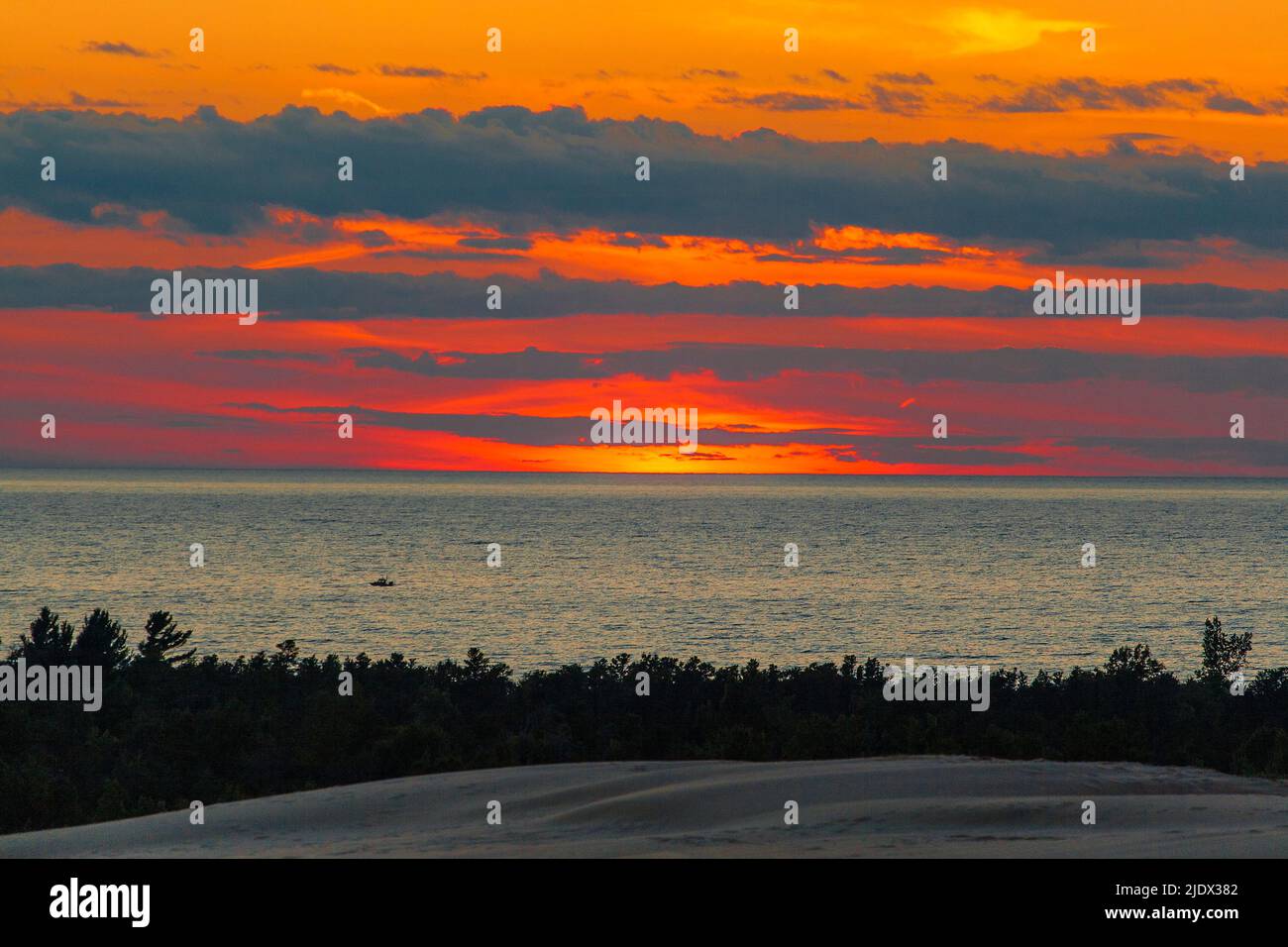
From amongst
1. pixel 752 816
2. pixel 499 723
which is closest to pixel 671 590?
pixel 499 723

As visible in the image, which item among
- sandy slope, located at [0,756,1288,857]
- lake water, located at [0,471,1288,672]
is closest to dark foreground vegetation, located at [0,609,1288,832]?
sandy slope, located at [0,756,1288,857]

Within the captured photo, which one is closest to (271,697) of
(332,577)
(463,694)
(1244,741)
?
(463,694)

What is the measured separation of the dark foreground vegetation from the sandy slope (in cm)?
567

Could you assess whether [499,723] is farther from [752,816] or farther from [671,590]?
[671,590]

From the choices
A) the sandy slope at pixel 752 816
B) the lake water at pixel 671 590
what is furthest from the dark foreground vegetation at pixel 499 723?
the lake water at pixel 671 590

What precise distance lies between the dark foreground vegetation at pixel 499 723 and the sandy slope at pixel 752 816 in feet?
18.6

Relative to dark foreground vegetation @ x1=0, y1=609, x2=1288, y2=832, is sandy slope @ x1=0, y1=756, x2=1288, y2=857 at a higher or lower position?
higher

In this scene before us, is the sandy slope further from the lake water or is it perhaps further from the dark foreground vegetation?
the lake water

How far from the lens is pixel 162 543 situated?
13512cm

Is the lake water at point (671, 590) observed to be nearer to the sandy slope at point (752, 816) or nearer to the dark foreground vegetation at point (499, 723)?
the dark foreground vegetation at point (499, 723)

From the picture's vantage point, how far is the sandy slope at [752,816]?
12281mm

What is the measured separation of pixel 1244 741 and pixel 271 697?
20.8 meters

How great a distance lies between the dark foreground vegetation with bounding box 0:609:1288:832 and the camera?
23359 millimetres
